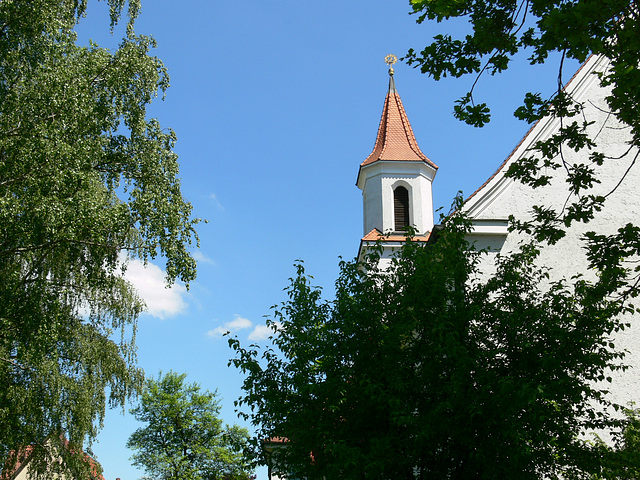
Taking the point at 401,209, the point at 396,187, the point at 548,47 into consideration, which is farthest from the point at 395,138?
the point at 548,47

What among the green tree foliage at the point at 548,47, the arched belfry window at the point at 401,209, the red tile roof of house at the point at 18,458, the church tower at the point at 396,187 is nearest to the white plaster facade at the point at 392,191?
the church tower at the point at 396,187

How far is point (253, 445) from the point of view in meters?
10.4

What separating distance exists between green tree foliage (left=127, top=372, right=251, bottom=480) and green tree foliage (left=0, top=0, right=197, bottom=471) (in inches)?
843

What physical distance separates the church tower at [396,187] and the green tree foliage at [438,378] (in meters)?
15.6

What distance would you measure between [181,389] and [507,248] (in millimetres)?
27111

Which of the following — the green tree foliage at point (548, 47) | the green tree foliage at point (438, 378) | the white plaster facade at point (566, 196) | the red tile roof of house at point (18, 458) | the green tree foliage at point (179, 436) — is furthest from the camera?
the green tree foliage at point (179, 436)

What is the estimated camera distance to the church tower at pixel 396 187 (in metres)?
27.0

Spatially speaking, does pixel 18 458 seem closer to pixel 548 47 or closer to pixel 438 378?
pixel 438 378

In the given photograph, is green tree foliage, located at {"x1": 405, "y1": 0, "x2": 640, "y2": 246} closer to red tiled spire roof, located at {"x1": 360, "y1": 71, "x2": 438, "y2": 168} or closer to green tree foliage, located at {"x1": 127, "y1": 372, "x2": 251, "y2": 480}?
red tiled spire roof, located at {"x1": 360, "y1": 71, "x2": 438, "y2": 168}

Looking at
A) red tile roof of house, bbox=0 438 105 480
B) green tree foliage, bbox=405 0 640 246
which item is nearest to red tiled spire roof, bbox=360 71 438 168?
red tile roof of house, bbox=0 438 105 480

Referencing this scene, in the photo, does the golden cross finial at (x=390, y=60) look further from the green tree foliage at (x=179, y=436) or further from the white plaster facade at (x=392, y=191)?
the green tree foliage at (x=179, y=436)

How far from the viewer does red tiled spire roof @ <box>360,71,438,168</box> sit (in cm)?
2808

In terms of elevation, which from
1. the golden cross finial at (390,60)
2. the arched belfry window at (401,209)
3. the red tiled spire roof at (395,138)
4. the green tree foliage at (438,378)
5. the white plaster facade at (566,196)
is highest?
the golden cross finial at (390,60)

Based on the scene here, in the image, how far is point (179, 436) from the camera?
3716cm
